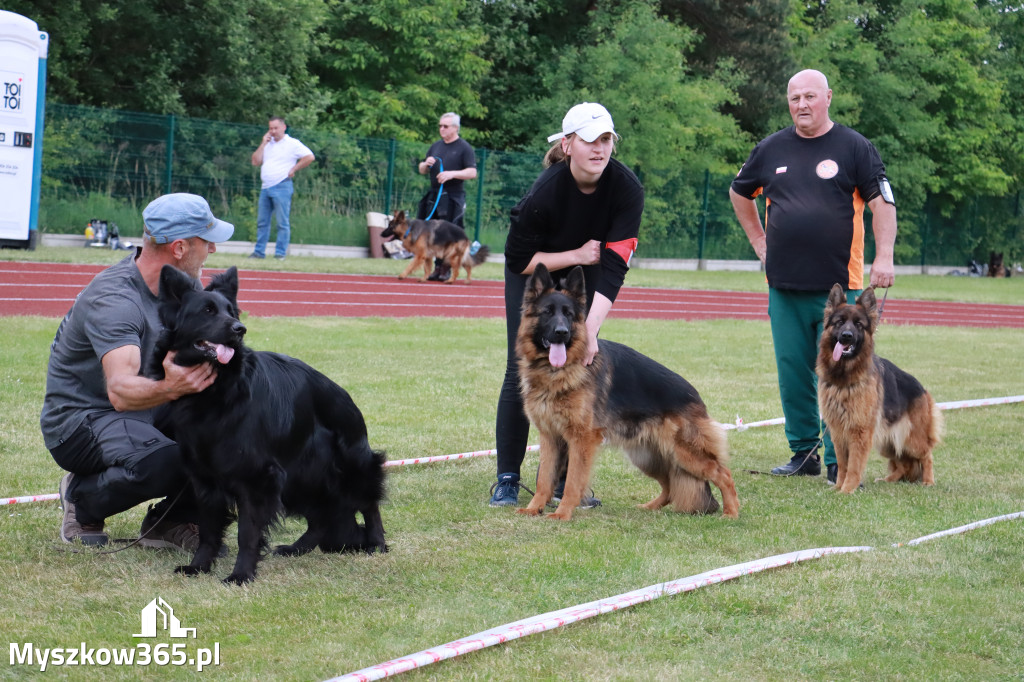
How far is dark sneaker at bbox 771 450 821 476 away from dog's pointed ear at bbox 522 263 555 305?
2.37 meters

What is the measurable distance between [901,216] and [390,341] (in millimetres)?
30060

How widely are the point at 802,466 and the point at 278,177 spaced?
44.4 ft

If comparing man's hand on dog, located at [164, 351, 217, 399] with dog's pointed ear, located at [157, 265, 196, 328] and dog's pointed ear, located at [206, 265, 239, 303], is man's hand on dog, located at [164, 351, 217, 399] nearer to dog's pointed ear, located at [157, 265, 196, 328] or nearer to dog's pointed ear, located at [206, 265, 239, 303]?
dog's pointed ear, located at [157, 265, 196, 328]

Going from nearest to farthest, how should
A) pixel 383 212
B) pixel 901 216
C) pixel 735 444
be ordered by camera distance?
1. pixel 735 444
2. pixel 383 212
3. pixel 901 216

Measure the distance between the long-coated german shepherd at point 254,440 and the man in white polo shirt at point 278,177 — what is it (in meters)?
14.1

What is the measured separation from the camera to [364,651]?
3.48 m

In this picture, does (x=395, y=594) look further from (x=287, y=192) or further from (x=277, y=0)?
(x=277, y=0)

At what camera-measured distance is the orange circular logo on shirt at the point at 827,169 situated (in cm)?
660

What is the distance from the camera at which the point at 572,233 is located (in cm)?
567

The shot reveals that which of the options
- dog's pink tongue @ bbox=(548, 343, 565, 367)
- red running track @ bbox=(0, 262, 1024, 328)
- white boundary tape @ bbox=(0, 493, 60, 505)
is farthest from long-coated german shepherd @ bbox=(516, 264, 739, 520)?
red running track @ bbox=(0, 262, 1024, 328)

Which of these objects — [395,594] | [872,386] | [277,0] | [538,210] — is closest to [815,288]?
[872,386]

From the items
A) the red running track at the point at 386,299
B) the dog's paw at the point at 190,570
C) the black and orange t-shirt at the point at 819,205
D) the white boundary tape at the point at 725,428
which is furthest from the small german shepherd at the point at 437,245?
the dog's paw at the point at 190,570

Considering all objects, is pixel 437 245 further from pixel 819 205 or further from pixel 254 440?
pixel 254 440

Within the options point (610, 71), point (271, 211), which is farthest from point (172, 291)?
point (610, 71)
